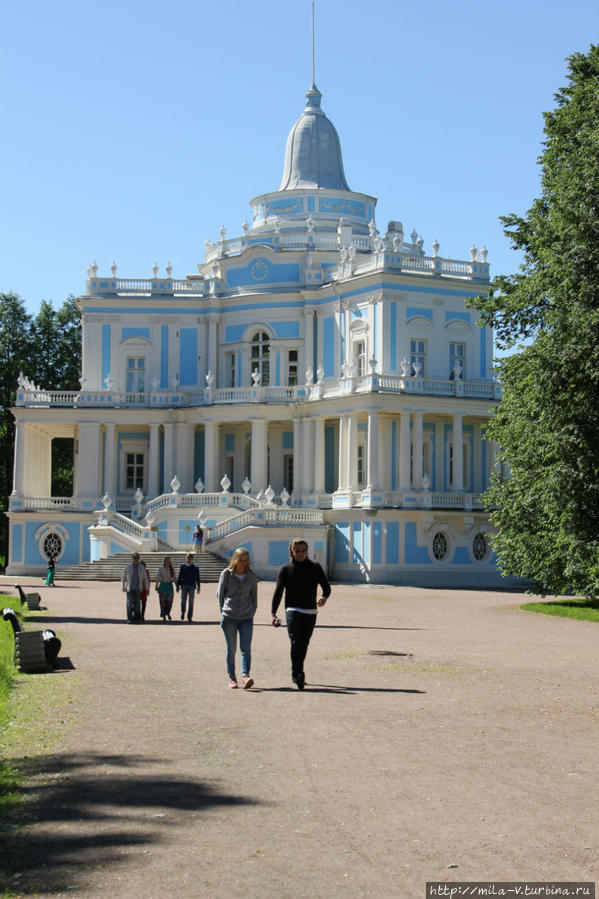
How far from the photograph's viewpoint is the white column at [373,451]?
4834 centimetres

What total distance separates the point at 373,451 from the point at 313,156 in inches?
771

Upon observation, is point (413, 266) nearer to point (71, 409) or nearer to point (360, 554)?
point (360, 554)

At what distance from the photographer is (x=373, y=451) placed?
48406 mm

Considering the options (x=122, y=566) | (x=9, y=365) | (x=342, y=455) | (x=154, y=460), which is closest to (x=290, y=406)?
(x=342, y=455)

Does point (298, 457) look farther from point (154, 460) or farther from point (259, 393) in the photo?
point (154, 460)

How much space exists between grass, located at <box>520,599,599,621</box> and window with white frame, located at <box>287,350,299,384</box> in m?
24.9

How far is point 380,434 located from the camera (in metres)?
50.2

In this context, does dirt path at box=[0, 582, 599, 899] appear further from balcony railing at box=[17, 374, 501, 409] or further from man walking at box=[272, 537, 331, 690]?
balcony railing at box=[17, 374, 501, 409]

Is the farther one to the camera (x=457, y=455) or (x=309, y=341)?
(x=309, y=341)

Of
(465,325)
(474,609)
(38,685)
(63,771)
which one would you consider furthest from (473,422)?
(63,771)

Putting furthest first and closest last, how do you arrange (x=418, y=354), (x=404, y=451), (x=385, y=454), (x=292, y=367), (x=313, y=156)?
(x=313, y=156) < (x=292, y=367) < (x=418, y=354) < (x=385, y=454) < (x=404, y=451)

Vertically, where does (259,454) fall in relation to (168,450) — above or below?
below

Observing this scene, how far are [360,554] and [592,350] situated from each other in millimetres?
22265

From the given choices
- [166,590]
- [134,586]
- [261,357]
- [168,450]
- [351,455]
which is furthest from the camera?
[261,357]
